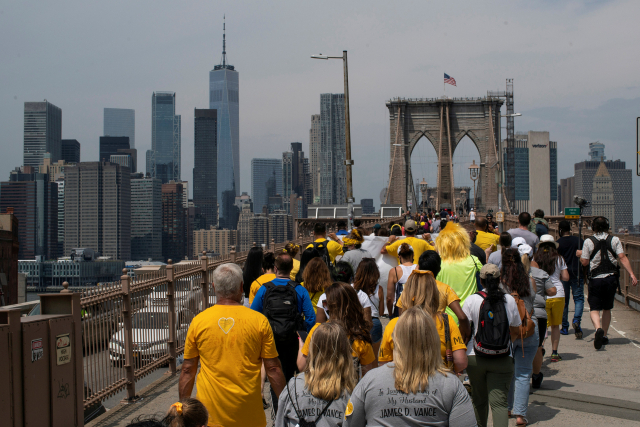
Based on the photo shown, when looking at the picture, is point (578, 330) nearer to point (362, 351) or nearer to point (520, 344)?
point (520, 344)

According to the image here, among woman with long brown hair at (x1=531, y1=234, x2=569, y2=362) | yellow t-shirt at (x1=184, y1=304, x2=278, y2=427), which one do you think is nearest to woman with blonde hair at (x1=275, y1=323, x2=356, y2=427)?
yellow t-shirt at (x1=184, y1=304, x2=278, y2=427)

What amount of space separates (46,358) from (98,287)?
61.2 inches

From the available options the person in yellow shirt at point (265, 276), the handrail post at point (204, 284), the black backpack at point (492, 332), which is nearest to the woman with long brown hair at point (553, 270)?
the black backpack at point (492, 332)

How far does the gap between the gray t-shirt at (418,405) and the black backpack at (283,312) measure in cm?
190

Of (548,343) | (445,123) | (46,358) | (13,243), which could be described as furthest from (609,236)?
(445,123)

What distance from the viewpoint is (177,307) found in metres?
8.32

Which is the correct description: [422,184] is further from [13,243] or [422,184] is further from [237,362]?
[237,362]

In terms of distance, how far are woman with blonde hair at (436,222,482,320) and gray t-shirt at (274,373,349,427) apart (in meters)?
3.05

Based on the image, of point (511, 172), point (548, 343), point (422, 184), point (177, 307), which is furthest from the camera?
point (511, 172)

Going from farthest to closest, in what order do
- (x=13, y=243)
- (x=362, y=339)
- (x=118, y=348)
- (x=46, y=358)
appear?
1. (x=13, y=243)
2. (x=118, y=348)
3. (x=46, y=358)
4. (x=362, y=339)

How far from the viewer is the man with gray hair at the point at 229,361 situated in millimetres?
4117

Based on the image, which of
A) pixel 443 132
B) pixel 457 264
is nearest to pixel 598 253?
pixel 457 264

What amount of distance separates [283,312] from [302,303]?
232 mm

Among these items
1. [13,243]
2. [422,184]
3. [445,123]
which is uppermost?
[445,123]
